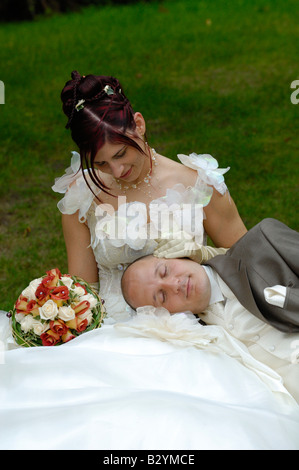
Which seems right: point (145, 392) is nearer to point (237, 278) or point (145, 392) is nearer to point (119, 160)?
point (237, 278)

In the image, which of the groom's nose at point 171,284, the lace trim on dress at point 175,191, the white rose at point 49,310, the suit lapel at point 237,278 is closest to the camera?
the white rose at point 49,310

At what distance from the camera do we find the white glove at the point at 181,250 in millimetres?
3572

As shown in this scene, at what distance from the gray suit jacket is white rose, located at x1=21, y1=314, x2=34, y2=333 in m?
1.09

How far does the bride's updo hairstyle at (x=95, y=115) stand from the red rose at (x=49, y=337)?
0.96 metres

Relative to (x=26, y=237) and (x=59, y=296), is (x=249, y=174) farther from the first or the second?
(x=59, y=296)

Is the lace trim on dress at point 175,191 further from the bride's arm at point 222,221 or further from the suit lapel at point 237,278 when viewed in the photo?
the suit lapel at point 237,278

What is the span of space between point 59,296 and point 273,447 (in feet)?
4.43

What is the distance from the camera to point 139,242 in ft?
12.1

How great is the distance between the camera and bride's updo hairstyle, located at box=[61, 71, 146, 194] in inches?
135

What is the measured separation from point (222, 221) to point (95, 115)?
108 centimetres

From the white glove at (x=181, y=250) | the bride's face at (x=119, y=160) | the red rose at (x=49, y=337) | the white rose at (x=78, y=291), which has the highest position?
the bride's face at (x=119, y=160)

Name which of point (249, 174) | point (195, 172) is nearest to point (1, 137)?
point (249, 174)

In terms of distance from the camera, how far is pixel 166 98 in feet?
28.4

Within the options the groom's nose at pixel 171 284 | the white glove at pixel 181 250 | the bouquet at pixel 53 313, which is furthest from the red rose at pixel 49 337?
the white glove at pixel 181 250
